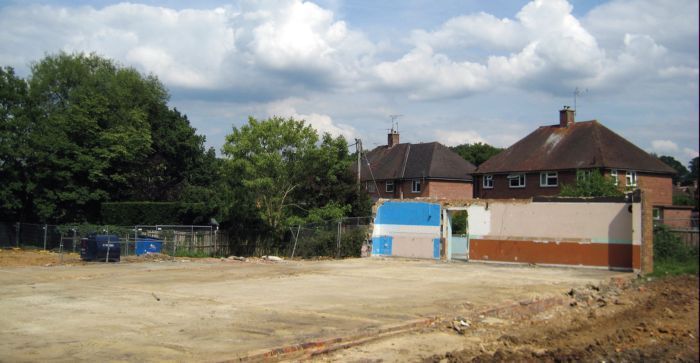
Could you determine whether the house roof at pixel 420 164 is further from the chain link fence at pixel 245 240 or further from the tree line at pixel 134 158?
the chain link fence at pixel 245 240

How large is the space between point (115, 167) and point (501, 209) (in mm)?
31384

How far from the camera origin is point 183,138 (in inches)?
2174

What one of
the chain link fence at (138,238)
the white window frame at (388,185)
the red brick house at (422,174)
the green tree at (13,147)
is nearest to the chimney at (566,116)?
the red brick house at (422,174)

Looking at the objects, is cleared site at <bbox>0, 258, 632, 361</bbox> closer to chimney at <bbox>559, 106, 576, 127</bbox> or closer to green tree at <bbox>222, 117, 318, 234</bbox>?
green tree at <bbox>222, 117, 318, 234</bbox>

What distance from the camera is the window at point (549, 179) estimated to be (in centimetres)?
4331

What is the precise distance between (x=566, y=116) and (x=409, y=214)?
19.4 metres

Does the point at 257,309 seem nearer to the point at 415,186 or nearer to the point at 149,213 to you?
the point at 149,213

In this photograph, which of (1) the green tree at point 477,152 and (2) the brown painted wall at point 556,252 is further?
(1) the green tree at point 477,152

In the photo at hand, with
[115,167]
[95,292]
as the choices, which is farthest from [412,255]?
[115,167]

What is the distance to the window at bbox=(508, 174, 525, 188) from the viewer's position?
150 ft

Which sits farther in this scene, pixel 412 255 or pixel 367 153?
pixel 367 153

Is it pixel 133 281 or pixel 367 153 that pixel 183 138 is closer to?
pixel 367 153

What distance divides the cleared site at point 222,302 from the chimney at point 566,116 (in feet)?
72.1

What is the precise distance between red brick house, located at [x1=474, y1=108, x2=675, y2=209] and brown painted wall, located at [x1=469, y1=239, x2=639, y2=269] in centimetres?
1348
